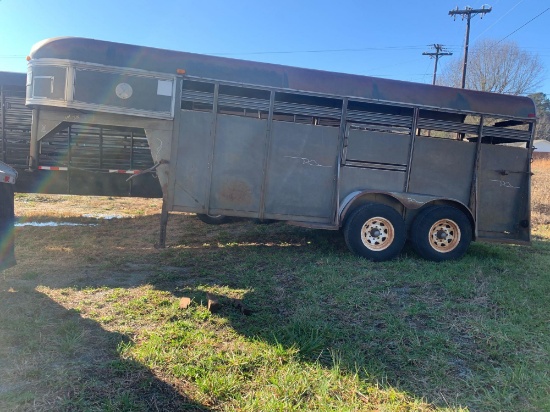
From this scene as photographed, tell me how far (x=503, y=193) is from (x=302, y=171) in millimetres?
3290

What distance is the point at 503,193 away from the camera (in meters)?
6.54

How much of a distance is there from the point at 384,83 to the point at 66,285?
16.7ft

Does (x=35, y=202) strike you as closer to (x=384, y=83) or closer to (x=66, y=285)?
(x=66, y=285)

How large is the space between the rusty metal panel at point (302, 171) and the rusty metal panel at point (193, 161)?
948 mm

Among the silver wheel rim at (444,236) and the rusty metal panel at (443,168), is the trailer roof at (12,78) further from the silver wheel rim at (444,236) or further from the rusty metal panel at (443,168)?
the silver wheel rim at (444,236)

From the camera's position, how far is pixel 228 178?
6020 mm

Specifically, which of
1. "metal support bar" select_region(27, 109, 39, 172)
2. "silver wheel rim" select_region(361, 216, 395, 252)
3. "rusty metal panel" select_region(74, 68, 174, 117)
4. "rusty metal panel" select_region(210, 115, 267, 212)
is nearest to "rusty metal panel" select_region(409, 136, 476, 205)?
"silver wheel rim" select_region(361, 216, 395, 252)

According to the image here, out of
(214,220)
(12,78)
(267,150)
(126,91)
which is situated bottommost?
(214,220)

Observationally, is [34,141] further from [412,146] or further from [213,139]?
[412,146]

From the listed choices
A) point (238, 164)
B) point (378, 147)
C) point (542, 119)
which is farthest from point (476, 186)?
point (542, 119)

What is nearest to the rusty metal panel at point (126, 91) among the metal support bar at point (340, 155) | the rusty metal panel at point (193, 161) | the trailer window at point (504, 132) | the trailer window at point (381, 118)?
the rusty metal panel at point (193, 161)

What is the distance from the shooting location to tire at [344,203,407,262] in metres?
6.02

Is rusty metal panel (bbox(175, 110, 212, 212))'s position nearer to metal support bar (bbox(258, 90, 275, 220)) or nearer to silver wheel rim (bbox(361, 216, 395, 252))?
metal support bar (bbox(258, 90, 275, 220))

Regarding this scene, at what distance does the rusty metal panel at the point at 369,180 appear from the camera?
6211 millimetres
